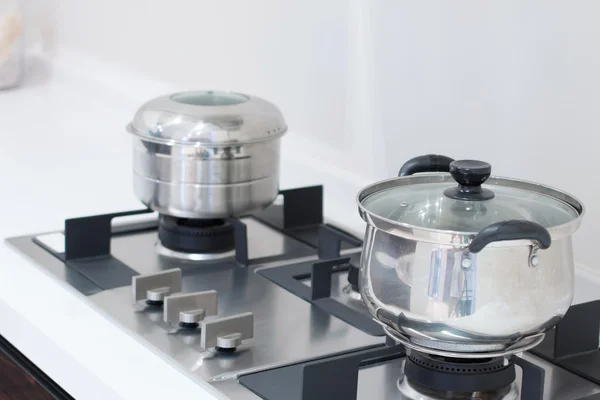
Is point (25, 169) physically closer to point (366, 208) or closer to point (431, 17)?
point (431, 17)

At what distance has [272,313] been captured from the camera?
1177mm

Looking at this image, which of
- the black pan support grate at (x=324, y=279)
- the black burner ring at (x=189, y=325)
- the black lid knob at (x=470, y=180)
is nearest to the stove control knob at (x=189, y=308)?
the black burner ring at (x=189, y=325)

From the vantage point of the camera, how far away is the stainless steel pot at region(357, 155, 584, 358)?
83 centimetres

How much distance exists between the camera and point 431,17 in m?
1.50

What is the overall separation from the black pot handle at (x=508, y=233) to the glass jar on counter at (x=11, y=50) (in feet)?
6.19

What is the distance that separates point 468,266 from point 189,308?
40 centimetres

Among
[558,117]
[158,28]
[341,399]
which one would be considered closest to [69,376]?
[341,399]

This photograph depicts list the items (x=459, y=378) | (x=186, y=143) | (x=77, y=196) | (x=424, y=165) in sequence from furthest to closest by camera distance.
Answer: (x=77, y=196) → (x=186, y=143) → (x=424, y=165) → (x=459, y=378)

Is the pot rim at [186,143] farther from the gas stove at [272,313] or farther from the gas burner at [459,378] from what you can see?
the gas burner at [459,378]

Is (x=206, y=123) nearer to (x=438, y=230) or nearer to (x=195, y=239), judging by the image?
(x=195, y=239)

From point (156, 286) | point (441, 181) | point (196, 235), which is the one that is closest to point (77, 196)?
point (196, 235)

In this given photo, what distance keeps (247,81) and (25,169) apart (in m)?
0.47

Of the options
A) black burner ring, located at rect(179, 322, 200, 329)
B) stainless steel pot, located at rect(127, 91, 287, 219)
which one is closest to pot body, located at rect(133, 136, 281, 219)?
stainless steel pot, located at rect(127, 91, 287, 219)

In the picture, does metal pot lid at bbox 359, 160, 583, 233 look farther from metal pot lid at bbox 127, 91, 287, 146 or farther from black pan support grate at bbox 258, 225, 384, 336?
metal pot lid at bbox 127, 91, 287, 146
